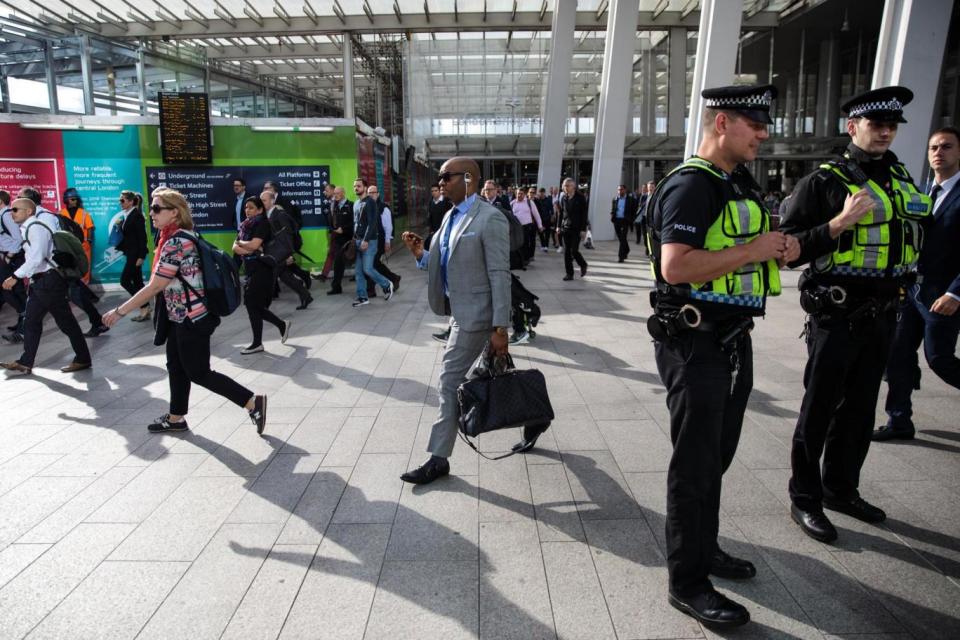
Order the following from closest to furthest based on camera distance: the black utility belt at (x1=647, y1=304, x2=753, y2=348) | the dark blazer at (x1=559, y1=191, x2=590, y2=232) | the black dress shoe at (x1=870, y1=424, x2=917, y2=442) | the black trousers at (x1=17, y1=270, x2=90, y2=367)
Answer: the black utility belt at (x1=647, y1=304, x2=753, y2=348) < the black dress shoe at (x1=870, y1=424, x2=917, y2=442) < the black trousers at (x1=17, y1=270, x2=90, y2=367) < the dark blazer at (x1=559, y1=191, x2=590, y2=232)

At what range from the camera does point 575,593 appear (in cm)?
278

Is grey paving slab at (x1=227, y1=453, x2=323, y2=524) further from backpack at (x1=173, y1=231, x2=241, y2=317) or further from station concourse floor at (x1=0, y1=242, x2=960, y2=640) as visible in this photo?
backpack at (x1=173, y1=231, x2=241, y2=317)

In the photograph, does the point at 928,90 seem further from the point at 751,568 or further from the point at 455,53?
the point at 455,53

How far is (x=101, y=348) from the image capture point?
25.6 ft

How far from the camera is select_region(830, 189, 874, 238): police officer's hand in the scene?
2789 millimetres

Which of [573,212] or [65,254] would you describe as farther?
[573,212]

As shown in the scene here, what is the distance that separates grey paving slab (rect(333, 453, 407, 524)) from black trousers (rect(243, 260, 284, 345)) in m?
3.52

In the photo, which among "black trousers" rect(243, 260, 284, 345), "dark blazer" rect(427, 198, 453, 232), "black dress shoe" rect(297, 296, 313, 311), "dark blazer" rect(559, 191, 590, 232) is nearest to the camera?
"black trousers" rect(243, 260, 284, 345)

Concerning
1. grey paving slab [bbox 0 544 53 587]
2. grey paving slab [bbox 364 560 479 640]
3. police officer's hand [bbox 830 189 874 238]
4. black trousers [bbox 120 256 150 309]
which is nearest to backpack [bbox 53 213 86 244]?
black trousers [bbox 120 256 150 309]

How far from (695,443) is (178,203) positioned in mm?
3835

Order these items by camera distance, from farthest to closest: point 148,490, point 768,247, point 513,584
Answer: point 148,490 → point 513,584 → point 768,247

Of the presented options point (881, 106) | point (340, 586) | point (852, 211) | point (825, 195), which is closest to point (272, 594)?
point (340, 586)

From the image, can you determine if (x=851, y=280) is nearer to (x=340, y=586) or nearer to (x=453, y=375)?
(x=453, y=375)

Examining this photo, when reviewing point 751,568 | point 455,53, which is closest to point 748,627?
point 751,568
